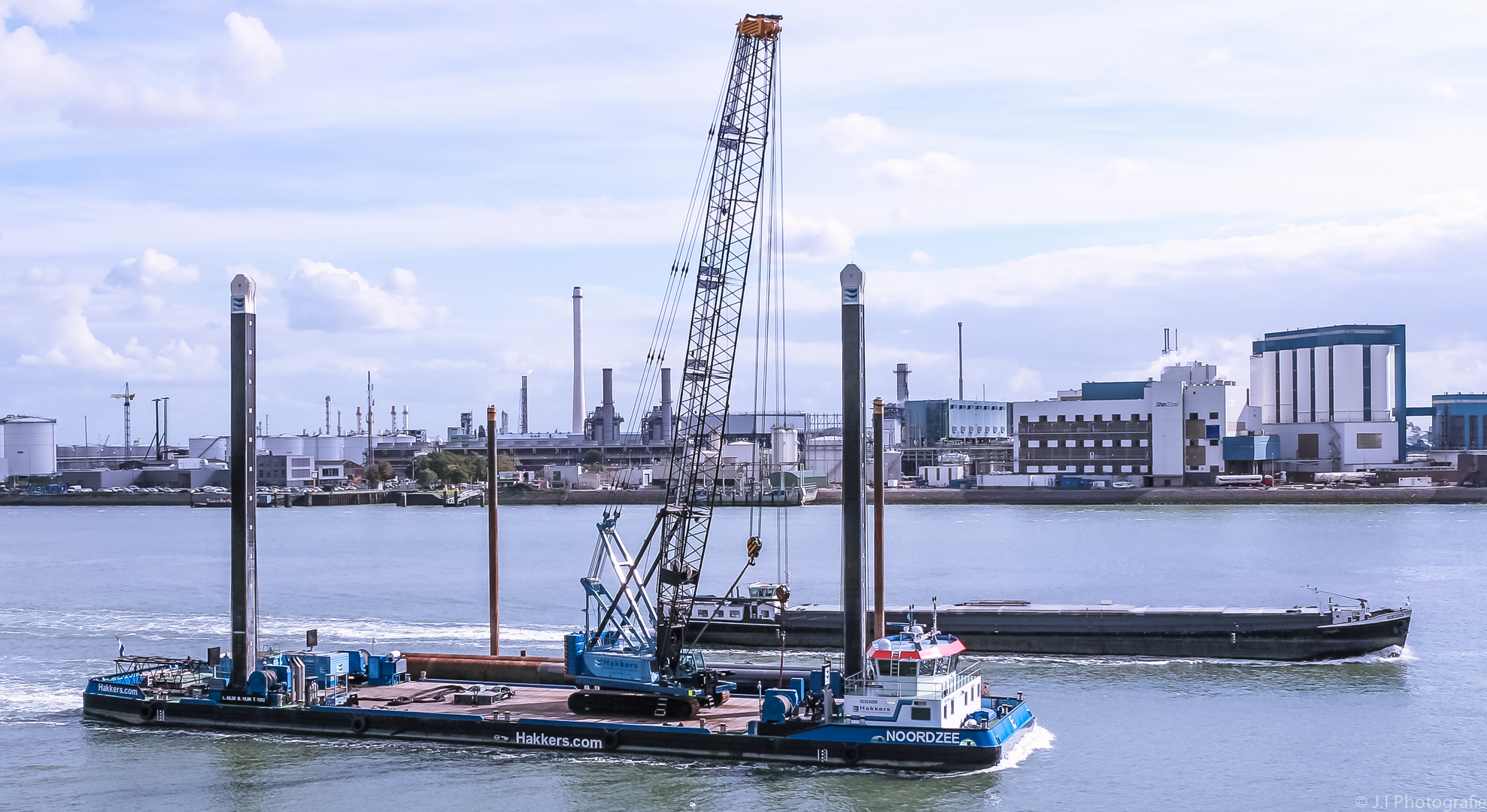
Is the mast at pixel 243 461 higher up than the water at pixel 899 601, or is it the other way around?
the mast at pixel 243 461

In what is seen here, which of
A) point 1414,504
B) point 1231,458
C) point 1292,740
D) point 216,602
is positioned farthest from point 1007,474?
point 1292,740

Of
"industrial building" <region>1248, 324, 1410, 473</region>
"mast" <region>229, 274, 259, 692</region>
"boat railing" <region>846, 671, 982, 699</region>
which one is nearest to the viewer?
"boat railing" <region>846, 671, 982, 699</region>

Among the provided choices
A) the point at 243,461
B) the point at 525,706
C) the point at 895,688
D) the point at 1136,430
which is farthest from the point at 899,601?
the point at 1136,430

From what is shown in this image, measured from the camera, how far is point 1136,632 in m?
49.7

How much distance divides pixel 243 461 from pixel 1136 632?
32.4 metres

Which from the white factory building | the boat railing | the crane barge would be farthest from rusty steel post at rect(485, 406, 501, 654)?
the white factory building

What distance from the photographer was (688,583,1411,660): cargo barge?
156ft

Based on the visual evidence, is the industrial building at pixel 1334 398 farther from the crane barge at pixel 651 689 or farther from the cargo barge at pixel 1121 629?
the crane barge at pixel 651 689

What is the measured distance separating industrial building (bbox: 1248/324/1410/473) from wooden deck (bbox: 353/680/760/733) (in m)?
139

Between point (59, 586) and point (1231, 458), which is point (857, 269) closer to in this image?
point (59, 586)

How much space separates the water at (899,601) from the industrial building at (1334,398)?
51.8 meters

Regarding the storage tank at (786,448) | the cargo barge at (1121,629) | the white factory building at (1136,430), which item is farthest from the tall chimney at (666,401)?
the cargo barge at (1121,629)

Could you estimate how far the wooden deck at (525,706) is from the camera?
33.1m

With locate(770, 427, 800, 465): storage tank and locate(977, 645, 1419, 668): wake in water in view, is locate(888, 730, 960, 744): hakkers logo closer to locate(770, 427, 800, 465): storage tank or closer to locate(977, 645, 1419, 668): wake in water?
locate(977, 645, 1419, 668): wake in water
